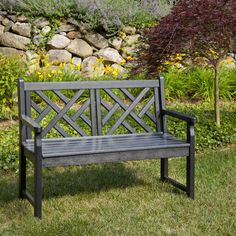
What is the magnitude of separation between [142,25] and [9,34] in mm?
2511

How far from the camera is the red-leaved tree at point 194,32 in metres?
6.05

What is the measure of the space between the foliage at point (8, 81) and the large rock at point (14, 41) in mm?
2064

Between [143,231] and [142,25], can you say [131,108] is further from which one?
[142,25]

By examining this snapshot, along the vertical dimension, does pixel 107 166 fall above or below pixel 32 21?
below

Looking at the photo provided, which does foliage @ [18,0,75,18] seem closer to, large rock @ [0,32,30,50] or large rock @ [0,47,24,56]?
large rock @ [0,32,30,50]

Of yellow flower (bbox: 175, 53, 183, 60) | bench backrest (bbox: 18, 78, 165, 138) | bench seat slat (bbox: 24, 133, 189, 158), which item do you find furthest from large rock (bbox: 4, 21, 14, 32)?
bench seat slat (bbox: 24, 133, 189, 158)

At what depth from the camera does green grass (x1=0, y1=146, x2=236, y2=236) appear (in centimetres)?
392

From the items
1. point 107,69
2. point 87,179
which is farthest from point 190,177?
point 107,69

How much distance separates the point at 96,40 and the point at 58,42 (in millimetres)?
722

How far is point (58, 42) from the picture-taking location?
9406 millimetres

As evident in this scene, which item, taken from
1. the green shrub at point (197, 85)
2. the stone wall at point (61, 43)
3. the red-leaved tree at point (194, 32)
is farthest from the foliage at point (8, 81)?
the green shrub at point (197, 85)

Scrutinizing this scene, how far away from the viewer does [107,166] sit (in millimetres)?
5738

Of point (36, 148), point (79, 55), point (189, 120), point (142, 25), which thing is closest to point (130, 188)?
point (189, 120)

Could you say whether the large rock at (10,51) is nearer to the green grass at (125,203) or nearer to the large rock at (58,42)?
the large rock at (58,42)
